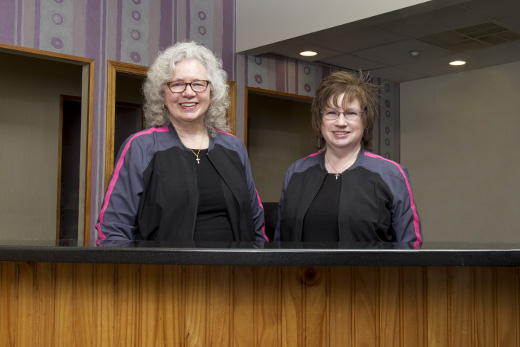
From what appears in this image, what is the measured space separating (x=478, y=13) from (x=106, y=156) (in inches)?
135

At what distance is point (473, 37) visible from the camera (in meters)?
5.34

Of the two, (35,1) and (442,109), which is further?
(442,109)

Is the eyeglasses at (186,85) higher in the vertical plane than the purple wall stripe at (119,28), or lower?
lower

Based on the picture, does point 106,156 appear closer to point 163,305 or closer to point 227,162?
point 227,162

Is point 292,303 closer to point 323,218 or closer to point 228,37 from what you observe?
point 323,218

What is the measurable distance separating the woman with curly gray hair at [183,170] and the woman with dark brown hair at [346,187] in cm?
21

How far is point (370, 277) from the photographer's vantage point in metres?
1.19

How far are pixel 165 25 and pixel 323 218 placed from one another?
138 inches

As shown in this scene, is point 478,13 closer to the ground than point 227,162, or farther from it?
farther from it

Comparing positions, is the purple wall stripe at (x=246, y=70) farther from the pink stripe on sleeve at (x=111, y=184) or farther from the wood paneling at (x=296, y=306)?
the wood paneling at (x=296, y=306)

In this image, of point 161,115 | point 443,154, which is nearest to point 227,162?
point 161,115

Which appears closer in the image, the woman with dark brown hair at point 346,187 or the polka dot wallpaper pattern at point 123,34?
the woman with dark brown hair at point 346,187

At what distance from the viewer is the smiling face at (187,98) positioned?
205 cm

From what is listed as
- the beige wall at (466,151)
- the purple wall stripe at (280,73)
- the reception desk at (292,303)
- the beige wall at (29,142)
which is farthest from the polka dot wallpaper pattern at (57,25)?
the beige wall at (466,151)
